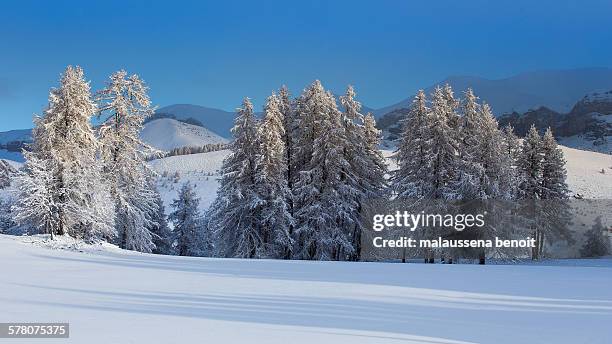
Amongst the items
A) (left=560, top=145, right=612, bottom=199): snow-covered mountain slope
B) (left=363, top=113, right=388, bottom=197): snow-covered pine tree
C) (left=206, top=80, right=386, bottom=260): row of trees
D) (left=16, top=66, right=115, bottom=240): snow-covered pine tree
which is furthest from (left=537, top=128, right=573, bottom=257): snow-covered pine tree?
(left=16, top=66, right=115, bottom=240): snow-covered pine tree

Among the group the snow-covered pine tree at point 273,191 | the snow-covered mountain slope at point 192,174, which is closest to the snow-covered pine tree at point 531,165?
the snow-covered pine tree at point 273,191

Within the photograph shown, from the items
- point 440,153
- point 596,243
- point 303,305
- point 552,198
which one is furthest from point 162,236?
point 596,243

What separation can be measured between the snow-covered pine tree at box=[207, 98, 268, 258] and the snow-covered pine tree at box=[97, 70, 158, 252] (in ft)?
15.4

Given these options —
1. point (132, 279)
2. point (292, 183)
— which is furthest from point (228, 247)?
point (132, 279)

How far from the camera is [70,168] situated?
1061 inches

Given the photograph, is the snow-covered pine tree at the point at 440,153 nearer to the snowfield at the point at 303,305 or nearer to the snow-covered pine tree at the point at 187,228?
the snowfield at the point at 303,305

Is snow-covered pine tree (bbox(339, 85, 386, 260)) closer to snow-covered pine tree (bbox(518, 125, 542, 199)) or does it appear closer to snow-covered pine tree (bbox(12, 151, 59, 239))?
snow-covered pine tree (bbox(518, 125, 542, 199))

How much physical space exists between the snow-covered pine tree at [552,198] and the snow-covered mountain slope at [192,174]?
Answer: 46.0 metres

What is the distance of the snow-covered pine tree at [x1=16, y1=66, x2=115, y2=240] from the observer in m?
26.2

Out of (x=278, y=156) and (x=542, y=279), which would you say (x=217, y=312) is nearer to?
(x=542, y=279)

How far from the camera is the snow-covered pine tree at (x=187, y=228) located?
44438 millimetres

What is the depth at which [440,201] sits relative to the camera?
30.2 metres
